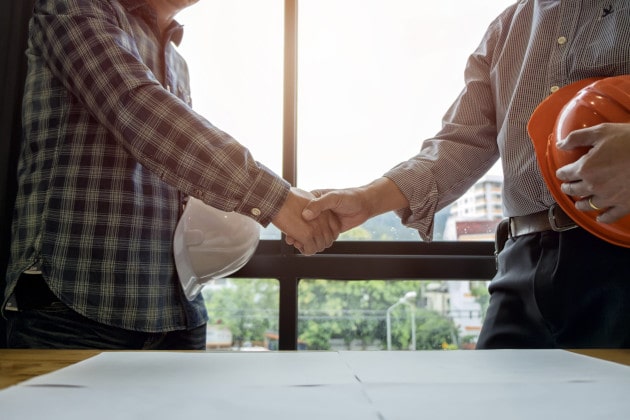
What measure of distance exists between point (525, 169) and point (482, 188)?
87 cm

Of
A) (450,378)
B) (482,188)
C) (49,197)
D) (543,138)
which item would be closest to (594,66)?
(543,138)

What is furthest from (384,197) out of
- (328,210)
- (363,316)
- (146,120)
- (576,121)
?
(363,316)

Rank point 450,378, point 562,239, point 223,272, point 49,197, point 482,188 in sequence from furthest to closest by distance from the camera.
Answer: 1. point 482,188
2. point 223,272
3. point 49,197
4. point 562,239
5. point 450,378

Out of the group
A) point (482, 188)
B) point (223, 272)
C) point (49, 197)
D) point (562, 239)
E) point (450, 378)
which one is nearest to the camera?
point (450, 378)

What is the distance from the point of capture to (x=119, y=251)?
1.07m

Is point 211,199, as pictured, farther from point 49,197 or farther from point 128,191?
point 49,197

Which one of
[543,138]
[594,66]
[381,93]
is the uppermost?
[381,93]

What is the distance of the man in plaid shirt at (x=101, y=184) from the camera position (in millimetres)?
1022

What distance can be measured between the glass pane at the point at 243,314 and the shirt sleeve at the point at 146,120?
0.73 metres

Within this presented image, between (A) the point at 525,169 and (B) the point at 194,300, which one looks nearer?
(A) the point at 525,169

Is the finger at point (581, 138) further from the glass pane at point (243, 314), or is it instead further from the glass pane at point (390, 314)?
the glass pane at point (243, 314)

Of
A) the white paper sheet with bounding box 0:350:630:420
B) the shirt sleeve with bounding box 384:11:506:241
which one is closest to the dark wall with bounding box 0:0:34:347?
the white paper sheet with bounding box 0:350:630:420

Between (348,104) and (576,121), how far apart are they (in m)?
1.12

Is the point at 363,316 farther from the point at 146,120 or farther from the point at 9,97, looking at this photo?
the point at 9,97
